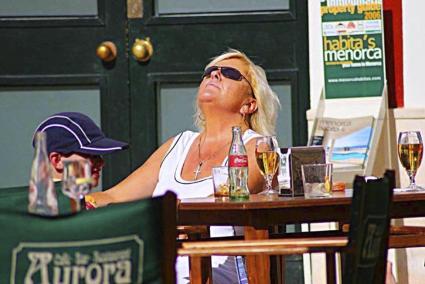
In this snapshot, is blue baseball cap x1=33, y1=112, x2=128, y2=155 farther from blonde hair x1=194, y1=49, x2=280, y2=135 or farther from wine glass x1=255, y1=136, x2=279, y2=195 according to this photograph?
blonde hair x1=194, y1=49, x2=280, y2=135

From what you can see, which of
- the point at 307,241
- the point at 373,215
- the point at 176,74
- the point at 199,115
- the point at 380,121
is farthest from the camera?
the point at 176,74

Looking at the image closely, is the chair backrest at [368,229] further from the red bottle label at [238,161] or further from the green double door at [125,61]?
the green double door at [125,61]

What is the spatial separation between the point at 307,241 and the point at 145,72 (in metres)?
3.41

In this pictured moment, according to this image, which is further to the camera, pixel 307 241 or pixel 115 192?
pixel 115 192

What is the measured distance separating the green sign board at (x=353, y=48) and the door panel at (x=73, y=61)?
3.75 feet

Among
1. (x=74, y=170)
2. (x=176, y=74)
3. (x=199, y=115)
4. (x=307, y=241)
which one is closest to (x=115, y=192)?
(x=199, y=115)

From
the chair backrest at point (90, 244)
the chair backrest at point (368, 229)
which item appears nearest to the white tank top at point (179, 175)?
the chair backrest at point (368, 229)

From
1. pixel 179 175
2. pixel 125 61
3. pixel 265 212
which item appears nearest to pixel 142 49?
pixel 125 61

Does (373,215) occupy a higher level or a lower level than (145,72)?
lower

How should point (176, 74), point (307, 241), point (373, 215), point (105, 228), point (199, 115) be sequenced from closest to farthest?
1. point (105, 228)
2. point (373, 215)
3. point (307, 241)
4. point (199, 115)
5. point (176, 74)

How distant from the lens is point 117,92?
21.8 feet

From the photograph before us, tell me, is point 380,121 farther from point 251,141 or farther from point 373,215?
point 373,215

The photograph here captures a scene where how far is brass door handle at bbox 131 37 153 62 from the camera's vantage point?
6.59m

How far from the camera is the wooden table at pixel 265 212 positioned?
3.78m
